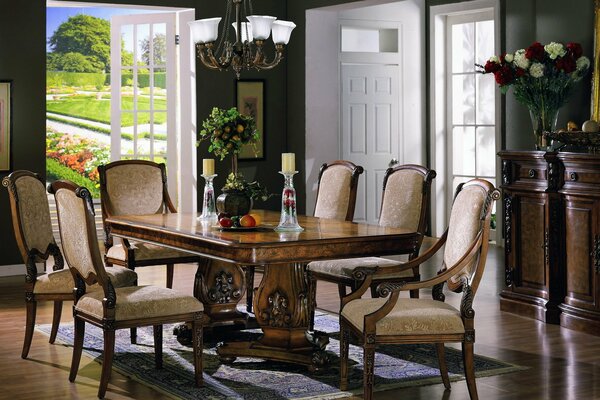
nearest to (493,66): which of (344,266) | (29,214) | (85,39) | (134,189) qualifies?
(344,266)

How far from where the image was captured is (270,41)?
30.5ft

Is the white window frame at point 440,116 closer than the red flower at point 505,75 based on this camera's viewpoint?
No

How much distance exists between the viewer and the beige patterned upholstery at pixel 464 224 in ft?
14.2

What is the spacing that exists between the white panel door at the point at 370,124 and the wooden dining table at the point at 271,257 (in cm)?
433

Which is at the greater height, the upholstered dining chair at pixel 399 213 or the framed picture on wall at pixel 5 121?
the framed picture on wall at pixel 5 121

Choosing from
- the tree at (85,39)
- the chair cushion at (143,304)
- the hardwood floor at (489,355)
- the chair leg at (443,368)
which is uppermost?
the tree at (85,39)

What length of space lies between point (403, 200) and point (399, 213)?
3.1 inches

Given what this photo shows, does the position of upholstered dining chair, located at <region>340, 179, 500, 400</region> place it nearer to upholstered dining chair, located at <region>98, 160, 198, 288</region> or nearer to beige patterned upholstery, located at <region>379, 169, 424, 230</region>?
beige patterned upholstery, located at <region>379, 169, 424, 230</region>

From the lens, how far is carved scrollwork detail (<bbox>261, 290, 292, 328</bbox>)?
4.93 meters

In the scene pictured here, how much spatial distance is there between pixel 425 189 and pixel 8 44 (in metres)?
3.95

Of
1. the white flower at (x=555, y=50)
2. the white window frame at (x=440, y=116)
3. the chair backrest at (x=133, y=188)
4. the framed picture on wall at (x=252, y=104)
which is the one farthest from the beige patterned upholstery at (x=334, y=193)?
the white window frame at (x=440, y=116)

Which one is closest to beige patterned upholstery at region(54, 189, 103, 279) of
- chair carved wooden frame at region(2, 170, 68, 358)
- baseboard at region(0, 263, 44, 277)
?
chair carved wooden frame at region(2, 170, 68, 358)

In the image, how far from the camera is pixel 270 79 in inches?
364

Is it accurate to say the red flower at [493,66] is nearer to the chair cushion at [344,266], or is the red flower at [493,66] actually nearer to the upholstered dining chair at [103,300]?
the chair cushion at [344,266]
